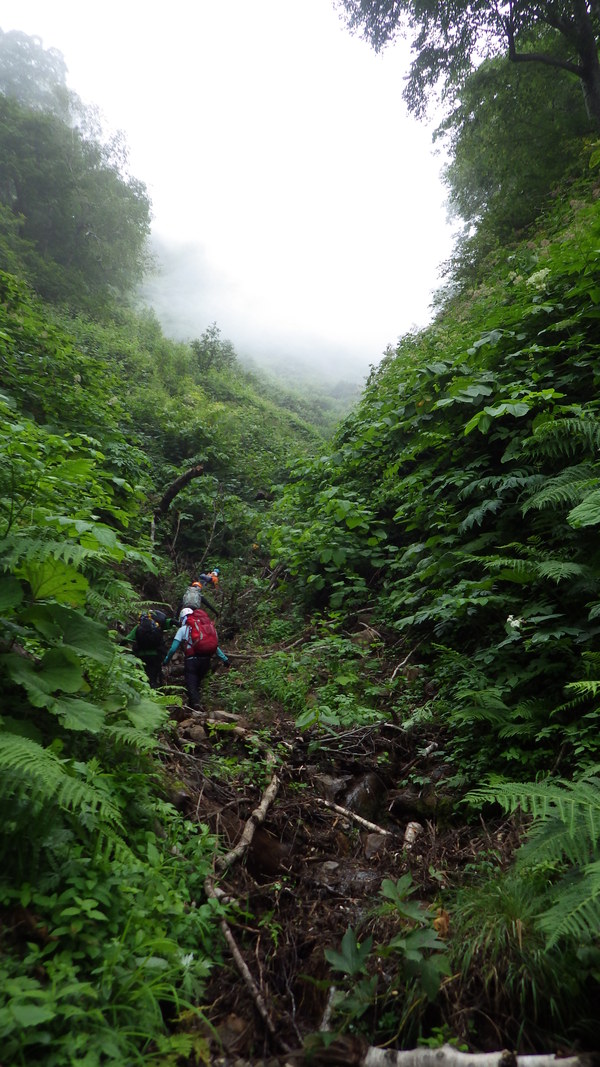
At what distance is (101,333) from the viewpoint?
19.7m

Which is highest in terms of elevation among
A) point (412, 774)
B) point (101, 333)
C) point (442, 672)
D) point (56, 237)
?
point (56, 237)

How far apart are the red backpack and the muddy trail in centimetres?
126

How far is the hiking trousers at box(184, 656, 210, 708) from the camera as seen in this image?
18.9 feet

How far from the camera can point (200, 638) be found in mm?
6055

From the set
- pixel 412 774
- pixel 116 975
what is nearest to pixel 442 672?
pixel 412 774

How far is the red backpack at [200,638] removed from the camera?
6.04 metres

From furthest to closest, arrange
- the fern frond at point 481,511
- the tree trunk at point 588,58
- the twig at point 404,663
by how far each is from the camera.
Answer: the tree trunk at point 588,58
the twig at point 404,663
the fern frond at point 481,511

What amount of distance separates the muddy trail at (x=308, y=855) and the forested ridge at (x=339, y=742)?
0.02m

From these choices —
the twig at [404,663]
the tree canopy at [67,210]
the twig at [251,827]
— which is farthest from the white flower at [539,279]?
the tree canopy at [67,210]

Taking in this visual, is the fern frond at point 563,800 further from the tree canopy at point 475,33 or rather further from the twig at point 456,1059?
the tree canopy at point 475,33

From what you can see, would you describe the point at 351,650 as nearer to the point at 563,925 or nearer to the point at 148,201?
the point at 563,925

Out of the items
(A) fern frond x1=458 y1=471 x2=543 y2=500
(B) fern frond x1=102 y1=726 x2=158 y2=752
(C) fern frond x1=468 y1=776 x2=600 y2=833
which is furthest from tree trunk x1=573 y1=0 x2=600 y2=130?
(B) fern frond x1=102 y1=726 x2=158 y2=752

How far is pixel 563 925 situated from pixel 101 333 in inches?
878

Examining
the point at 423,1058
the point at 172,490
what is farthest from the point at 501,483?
the point at 172,490
